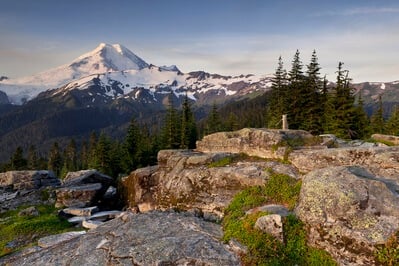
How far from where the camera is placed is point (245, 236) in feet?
42.9

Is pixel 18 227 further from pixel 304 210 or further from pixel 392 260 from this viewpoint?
pixel 392 260

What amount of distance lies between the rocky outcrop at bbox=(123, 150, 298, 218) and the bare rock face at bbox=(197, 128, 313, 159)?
158cm

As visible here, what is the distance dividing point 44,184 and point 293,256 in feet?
135

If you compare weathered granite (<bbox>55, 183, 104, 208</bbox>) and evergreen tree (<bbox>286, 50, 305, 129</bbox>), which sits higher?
evergreen tree (<bbox>286, 50, 305, 129</bbox>)

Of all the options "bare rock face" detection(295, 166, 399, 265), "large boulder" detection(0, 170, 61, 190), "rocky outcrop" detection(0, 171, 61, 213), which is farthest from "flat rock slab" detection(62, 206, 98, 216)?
"bare rock face" detection(295, 166, 399, 265)

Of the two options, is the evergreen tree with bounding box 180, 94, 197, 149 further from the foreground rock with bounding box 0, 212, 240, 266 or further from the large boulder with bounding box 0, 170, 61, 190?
the foreground rock with bounding box 0, 212, 240, 266

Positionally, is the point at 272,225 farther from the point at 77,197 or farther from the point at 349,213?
the point at 77,197

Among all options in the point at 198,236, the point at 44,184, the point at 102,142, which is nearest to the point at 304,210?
the point at 198,236

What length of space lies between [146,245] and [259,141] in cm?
1446

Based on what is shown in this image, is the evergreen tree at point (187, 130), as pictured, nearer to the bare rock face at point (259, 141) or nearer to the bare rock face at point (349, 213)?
the bare rock face at point (259, 141)

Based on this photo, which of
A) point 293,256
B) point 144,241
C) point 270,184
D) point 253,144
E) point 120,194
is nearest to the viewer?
point 293,256

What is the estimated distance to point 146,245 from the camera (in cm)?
1307

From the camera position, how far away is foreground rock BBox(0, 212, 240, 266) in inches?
480

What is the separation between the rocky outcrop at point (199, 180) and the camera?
20.5m
